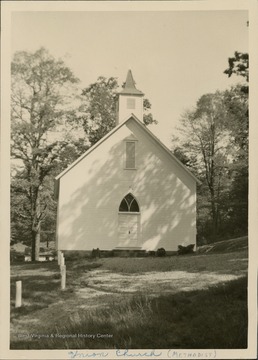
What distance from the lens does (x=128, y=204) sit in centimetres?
748

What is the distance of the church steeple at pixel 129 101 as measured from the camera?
259 inches

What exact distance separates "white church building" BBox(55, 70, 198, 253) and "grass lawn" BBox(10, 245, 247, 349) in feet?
3.04

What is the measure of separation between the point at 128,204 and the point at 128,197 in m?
0.11

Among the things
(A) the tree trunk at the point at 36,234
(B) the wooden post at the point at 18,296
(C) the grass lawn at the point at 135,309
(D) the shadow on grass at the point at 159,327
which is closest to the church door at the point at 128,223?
(C) the grass lawn at the point at 135,309

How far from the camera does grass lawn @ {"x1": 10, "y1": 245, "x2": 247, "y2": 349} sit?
5.43 metres

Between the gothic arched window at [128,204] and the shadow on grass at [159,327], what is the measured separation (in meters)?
1.86

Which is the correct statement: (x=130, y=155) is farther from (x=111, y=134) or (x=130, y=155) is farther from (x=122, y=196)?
(x=111, y=134)

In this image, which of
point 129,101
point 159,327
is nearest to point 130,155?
point 129,101

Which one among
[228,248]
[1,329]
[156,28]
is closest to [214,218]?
[228,248]

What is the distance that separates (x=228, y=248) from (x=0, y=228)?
2.86 metres

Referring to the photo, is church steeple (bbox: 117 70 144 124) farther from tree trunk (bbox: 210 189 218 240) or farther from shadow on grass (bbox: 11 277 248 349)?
shadow on grass (bbox: 11 277 248 349)

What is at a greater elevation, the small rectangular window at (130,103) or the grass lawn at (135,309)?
the small rectangular window at (130,103)

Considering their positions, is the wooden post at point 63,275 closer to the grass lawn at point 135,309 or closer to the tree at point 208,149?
the grass lawn at point 135,309

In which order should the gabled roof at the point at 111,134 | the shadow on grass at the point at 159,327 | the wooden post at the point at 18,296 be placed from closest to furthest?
the shadow on grass at the point at 159,327 < the wooden post at the point at 18,296 < the gabled roof at the point at 111,134
